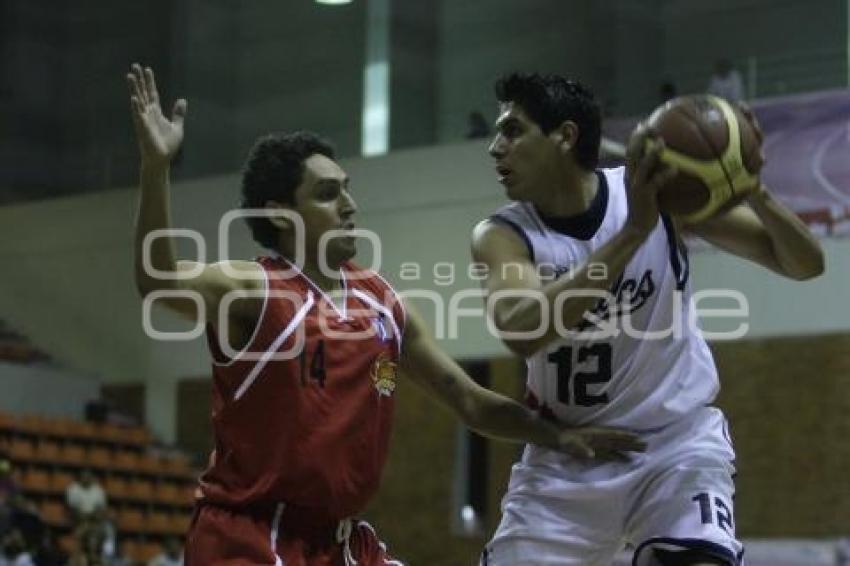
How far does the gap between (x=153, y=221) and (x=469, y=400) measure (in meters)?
1.33

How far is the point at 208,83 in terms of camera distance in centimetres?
1878

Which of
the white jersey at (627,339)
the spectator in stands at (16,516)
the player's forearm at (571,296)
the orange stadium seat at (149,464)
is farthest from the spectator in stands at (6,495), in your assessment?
the player's forearm at (571,296)

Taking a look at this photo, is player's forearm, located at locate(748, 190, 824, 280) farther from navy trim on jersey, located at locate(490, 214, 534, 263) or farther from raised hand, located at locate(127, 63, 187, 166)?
raised hand, located at locate(127, 63, 187, 166)

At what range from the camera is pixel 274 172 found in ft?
15.2

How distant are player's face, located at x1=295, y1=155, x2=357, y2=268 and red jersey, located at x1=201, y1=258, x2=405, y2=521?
0.48 ft

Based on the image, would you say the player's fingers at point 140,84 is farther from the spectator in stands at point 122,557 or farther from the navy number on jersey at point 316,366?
the spectator in stands at point 122,557

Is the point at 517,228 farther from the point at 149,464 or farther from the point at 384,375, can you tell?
the point at 149,464

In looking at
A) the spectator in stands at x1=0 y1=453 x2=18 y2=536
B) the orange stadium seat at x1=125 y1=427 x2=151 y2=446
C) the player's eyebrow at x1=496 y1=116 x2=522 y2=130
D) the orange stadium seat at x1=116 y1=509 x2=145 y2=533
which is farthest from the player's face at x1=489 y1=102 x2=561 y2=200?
the orange stadium seat at x1=125 y1=427 x2=151 y2=446

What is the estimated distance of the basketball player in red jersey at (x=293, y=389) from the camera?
4305mm

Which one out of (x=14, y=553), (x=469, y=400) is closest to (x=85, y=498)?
(x=14, y=553)

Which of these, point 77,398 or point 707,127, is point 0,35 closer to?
point 77,398

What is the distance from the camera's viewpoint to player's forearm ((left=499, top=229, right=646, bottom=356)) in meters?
3.99

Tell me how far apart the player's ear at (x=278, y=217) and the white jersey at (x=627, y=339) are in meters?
0.64

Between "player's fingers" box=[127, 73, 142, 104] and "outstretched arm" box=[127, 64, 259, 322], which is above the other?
"player's fingers" box=[127, 73, 142, 104]
